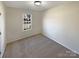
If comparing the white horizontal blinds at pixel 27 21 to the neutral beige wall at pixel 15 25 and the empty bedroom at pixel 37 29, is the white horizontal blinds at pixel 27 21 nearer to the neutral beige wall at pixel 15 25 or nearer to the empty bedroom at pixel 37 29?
the empty bedroom at pixel 37 29

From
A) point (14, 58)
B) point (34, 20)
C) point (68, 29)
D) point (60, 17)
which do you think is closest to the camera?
point (14, 58)

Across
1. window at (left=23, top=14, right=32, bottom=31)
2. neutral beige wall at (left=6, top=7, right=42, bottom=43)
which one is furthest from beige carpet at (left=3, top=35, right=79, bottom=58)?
window at (left=23, top=14, right=32, bottom=31)

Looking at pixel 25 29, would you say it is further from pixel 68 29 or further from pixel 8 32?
pixel 68 29

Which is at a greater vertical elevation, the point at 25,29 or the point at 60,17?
the point at 60,17

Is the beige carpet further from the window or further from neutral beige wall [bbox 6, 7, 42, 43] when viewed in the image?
the window

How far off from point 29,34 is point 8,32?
198cm

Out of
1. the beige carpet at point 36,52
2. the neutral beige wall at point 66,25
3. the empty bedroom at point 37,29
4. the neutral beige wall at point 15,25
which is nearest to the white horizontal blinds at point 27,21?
the empty bedroom at point 37,29

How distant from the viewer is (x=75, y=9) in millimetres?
3807

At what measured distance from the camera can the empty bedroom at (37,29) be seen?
3708 millimetres

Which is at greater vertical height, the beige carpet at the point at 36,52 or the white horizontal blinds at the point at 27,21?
the white horizontal blinds at the point at 27,21

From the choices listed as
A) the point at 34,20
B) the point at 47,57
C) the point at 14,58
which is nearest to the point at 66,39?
the point at 47,57

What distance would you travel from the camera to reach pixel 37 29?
7.60 metres

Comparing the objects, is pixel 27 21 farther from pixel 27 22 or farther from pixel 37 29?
pixel 37 29

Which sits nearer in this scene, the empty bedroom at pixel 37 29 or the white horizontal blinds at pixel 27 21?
the empty bedroom at pixel 37 29
